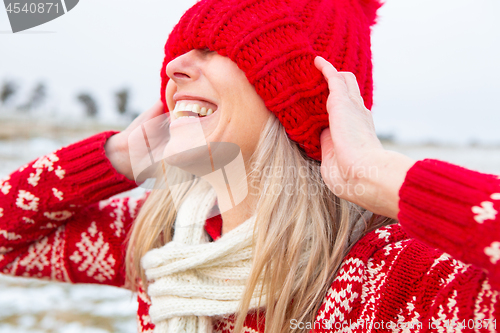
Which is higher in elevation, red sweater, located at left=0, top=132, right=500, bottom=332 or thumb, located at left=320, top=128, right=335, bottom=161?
thumb, located at left=320, top=128, right=335, bottom=161

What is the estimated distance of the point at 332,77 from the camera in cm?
112

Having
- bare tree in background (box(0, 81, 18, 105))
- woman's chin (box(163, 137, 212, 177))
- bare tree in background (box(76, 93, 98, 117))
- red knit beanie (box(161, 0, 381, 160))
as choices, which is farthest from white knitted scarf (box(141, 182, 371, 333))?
bare tree in background (box(0, 81, 18, 105))

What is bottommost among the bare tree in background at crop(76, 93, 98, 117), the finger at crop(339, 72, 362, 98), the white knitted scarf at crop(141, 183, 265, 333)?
the white knitted scarf at crop(141, 183, 265, 333)

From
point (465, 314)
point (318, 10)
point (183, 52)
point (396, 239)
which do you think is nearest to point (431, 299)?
point (465, 314)

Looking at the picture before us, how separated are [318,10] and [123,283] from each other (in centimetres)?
149

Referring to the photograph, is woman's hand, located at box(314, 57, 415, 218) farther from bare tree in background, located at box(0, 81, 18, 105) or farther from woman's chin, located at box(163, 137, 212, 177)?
bare tree in background, located at box(0, 81, 18, 105)

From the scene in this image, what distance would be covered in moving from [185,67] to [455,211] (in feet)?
3.25

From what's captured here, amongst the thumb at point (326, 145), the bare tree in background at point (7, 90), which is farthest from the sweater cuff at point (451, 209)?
the bare tree in background at point (7, 90)

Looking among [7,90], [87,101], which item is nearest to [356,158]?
[87,101]

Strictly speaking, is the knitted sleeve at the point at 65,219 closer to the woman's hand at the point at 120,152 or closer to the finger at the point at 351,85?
the woman's hand at the point at 120,152

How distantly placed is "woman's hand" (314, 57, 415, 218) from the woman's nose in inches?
17.5

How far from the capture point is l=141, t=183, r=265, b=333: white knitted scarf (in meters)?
1.23

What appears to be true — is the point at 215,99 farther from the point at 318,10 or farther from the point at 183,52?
the point at 318,10

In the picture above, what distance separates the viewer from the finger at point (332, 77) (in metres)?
1.09
